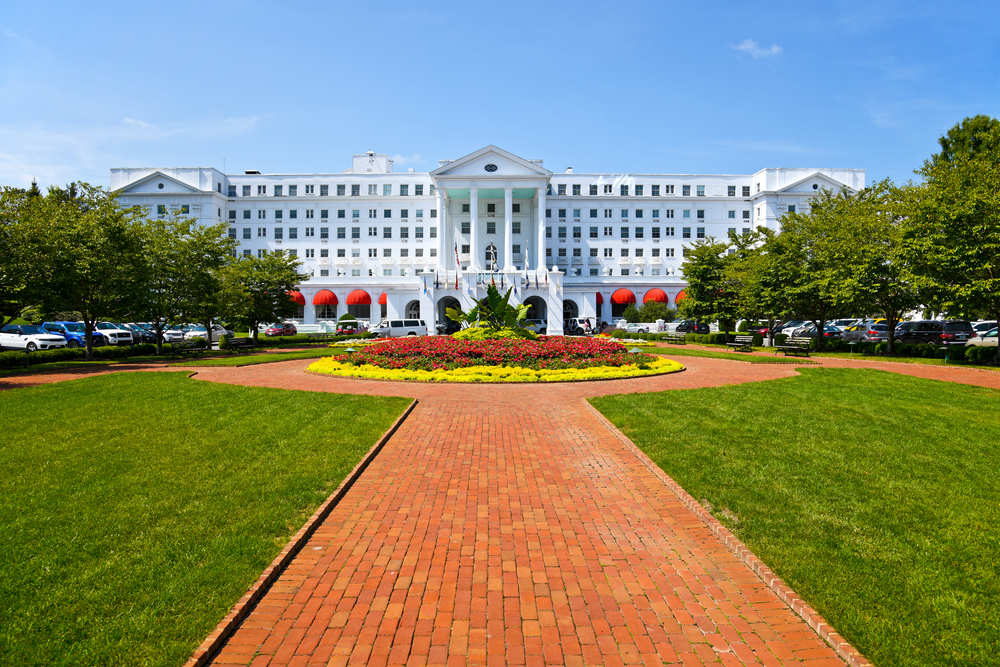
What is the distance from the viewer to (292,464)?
7.73 meters

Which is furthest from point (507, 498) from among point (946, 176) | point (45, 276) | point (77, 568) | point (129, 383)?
point (946, 176)

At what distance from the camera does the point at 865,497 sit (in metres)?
Result: 6.38

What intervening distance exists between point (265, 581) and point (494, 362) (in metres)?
14.9

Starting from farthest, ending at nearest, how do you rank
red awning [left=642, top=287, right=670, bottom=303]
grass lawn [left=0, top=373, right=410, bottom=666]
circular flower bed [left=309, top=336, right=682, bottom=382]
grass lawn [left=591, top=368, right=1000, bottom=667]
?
1. red awning [left=642, top=287, right=670, bottom=303]
2. circular flower bed [left=309, top=336, right=682, bottom=382]
3. grass lawn [left=591, top=368, right=1000, bottom=667]
4. grass lawn [left=0, top=373, right=410, bottom=666]

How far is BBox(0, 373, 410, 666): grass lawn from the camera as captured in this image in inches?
153

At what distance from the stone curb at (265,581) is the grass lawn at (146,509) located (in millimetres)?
98

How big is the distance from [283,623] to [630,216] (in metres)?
79.5

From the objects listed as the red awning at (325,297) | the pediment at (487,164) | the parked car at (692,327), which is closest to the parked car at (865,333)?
the parked car at (692,327)

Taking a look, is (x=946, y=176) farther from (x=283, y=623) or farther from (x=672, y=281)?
(x=672, y=281)

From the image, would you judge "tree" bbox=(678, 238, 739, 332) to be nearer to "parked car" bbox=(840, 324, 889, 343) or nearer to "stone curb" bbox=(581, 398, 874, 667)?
"parked car" bbox=(840, 324, 889, 343)

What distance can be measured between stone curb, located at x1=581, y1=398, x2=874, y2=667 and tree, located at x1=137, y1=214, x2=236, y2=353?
28.1 meters

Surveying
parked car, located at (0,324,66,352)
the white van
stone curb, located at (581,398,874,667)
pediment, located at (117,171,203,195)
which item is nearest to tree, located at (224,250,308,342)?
the white van

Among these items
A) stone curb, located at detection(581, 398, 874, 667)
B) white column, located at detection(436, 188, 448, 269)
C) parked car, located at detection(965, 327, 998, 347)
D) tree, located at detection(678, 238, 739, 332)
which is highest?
white column, located at detection(436, 188, 448, 269)

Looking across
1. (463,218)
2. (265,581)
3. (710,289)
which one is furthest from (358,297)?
(265,581)
